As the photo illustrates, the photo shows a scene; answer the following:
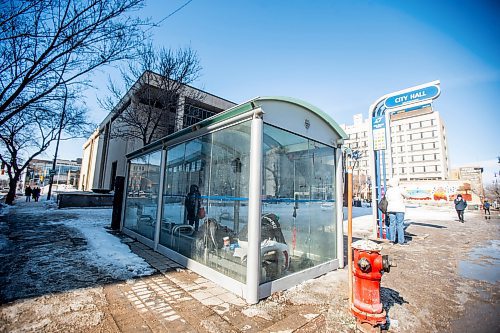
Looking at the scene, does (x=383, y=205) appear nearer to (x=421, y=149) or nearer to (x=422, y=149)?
(x=422, y=149)

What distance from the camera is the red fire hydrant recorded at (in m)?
2.66

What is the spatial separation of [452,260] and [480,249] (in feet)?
8.31

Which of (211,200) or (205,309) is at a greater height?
(211,200)

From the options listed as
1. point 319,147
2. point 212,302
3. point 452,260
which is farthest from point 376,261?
point 452,260

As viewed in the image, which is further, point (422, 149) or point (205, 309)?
point (422, 149)

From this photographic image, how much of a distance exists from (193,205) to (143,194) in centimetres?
307

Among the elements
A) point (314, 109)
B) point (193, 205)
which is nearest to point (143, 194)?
point (193, 205)

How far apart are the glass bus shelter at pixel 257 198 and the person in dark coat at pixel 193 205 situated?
2cm

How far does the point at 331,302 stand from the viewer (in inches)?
130

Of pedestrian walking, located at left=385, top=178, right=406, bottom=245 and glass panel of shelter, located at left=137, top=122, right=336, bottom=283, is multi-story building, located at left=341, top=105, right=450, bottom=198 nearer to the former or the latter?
A: pedestrian walking, located at left=385, top=178, right=406, bottom=245

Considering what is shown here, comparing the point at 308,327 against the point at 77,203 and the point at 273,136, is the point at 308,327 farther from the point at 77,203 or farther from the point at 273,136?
the point at 77,203

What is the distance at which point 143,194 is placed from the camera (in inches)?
281

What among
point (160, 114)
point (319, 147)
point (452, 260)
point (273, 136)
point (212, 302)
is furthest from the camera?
point (160, 114)

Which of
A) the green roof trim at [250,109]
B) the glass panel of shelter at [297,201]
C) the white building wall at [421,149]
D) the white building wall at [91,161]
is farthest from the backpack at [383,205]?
the white building wall at [421,149]
